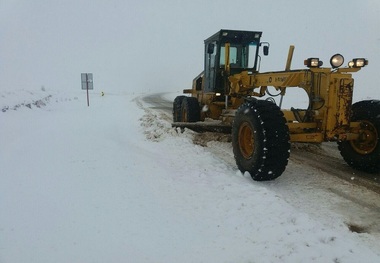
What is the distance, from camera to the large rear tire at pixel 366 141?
5.35m

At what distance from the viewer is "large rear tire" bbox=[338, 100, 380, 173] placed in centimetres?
535

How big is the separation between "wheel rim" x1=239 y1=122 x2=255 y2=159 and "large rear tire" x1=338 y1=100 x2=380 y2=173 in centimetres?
178

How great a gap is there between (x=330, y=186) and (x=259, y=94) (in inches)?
160

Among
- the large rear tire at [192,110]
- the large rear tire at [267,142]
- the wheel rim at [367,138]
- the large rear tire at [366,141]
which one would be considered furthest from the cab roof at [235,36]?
the wheel rim at [367,138]

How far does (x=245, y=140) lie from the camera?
5590 millimetres

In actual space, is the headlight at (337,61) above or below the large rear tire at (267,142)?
above

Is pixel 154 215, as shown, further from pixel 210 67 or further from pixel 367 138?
pixel 210 67

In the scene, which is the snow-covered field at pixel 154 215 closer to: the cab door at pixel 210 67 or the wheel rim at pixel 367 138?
the wheel rim at pixel 367 138

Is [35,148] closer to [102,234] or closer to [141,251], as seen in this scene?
[102,234]

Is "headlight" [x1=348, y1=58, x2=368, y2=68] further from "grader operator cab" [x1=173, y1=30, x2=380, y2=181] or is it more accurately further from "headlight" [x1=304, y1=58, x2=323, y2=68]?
"headlight" [x1=304, y1=58, x2=323, y2=68]

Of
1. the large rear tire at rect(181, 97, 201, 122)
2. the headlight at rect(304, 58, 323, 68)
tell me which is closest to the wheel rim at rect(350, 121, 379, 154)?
the headlight at rect(304, 58, 323, 68)

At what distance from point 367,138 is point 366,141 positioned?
0.20ft

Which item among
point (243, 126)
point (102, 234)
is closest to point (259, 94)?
point (243, 126)

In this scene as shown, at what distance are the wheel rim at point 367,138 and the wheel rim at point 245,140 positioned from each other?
178cm
